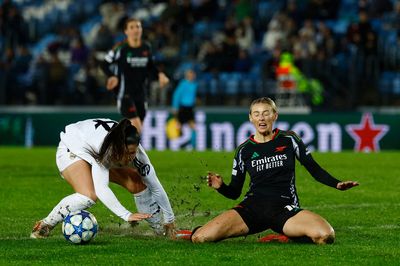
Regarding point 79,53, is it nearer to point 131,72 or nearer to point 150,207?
point 131,72

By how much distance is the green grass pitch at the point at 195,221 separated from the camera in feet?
28.0

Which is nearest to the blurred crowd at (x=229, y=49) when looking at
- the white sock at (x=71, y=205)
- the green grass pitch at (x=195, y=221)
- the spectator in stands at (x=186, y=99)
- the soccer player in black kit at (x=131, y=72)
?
the spectator in stands at (x=186, y=99)

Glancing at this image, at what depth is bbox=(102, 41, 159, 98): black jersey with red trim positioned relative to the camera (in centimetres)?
1711

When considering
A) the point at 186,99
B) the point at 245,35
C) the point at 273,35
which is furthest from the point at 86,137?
the point at 245,35

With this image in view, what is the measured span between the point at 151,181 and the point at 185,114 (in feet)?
47.6

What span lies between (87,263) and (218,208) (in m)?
4.75

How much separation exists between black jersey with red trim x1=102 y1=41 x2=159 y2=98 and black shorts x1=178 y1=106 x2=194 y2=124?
6.83 m

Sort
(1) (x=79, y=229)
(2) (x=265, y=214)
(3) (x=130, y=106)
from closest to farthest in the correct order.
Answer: (1) (x=79, y=229)
(2) (x=265, y=214)
(3) (x=130, y=106)

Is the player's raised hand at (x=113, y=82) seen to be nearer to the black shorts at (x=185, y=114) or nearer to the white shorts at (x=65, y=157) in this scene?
the white shorts at (x=65, y=157)

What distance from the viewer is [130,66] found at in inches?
679

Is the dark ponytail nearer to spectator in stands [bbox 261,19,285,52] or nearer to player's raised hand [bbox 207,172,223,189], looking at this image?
player's raised hand [bbox 207,172,223,189]

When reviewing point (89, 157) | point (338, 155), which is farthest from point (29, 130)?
point (89, 157)

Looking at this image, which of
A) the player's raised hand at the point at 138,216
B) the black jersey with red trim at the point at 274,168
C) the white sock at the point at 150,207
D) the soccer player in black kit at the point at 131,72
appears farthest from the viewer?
the soccer player in black kit at the point at 131,72

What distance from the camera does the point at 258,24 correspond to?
27.4 metres
